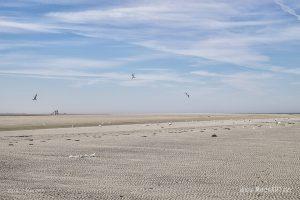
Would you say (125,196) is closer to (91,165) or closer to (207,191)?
(207,191)

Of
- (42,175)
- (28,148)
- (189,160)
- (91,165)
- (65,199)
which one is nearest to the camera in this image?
(65,199)

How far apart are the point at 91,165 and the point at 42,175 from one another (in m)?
2.74

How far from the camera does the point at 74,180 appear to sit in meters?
14.5

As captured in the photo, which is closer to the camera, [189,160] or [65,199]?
[65,199]

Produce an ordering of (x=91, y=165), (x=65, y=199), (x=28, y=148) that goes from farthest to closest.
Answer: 1. (x=28, y=148)
2. (x=91, y=165)
3. (x=65, y=199)

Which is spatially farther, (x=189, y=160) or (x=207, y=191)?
(x=189, y=160)

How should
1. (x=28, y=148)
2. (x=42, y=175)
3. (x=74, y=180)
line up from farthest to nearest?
(x=28, y=148), (x=42, y=175), (x=74, y=180)

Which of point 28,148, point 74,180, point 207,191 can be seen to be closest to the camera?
point 207,191

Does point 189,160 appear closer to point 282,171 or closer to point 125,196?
point 282,171

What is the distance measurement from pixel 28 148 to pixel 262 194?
15.2 meters

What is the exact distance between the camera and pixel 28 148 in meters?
24.3

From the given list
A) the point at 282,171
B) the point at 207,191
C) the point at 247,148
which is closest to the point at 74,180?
the point at 207,191

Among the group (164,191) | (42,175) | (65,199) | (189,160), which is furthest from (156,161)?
(65,199)

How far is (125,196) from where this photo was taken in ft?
39.3
